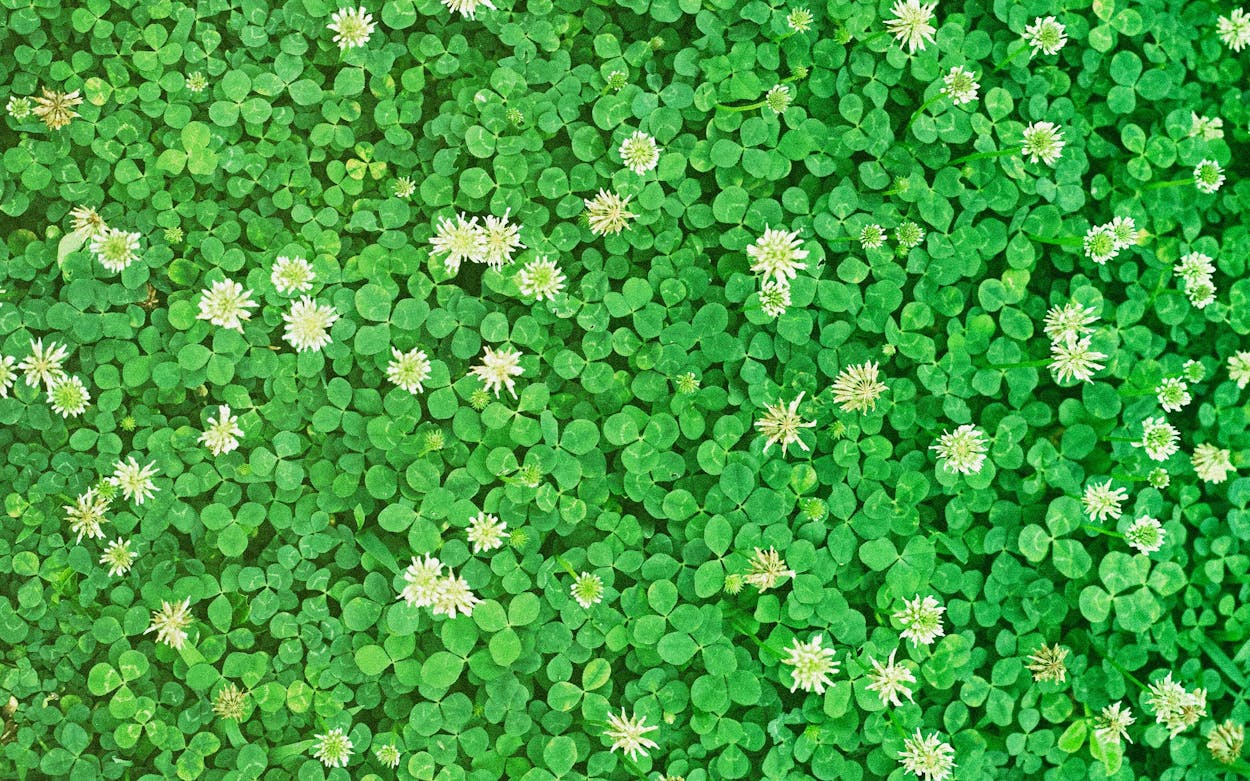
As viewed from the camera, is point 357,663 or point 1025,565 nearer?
point 357,663

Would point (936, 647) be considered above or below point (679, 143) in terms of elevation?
below

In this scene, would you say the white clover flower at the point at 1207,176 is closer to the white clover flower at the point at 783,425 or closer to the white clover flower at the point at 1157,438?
the white clover flower at the point at 1157,438

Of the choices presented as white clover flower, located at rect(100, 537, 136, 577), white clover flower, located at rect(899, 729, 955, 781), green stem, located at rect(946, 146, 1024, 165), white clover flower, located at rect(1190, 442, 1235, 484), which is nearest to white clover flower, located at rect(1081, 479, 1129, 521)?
white clover flower, located at rect(1190, 442, 1235, 484)

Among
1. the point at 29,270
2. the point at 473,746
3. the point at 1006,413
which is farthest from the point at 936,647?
the point at 29,270

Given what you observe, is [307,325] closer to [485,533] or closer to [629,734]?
[485,533]

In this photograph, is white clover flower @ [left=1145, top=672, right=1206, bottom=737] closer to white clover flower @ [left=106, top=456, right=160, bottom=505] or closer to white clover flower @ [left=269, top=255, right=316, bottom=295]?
white clover flower @ [left=269, top=255, right=316, bottom=295]

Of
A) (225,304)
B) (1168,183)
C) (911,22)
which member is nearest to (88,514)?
(225,304)

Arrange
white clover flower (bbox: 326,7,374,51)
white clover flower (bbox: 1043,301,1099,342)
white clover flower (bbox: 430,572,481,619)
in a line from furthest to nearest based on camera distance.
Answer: white clover flower (bbox: 1043,301,1099,342) < white clover flower (bbox: 326,7,374,51) < white clover flower (bbox: 430,572,481,619)

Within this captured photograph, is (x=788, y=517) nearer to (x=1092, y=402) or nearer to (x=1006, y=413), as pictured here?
(x=1006, y=413)
